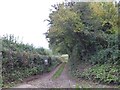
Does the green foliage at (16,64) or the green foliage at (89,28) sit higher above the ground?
the green foliage at (89,28)

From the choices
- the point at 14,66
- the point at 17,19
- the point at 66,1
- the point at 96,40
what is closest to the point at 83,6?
the point at 66,1

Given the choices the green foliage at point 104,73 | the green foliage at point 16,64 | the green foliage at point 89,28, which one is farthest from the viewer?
the green foliage at point 89,28

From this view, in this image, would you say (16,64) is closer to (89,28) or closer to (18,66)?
(18,66)

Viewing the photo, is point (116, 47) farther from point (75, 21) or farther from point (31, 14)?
point (31, 14)

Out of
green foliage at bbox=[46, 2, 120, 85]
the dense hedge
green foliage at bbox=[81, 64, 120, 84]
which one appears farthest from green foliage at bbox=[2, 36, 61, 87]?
green foliage at bbox=[81, 64, 120, 84]

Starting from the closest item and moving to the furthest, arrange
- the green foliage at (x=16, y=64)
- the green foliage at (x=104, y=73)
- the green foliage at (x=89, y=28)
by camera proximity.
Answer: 1. the green foliage at (x=104, y=73)
2. the green foliage at (x=16, y=64)
3. the green foliage at (x=89, y=28)

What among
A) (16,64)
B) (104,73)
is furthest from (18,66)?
(104,73)

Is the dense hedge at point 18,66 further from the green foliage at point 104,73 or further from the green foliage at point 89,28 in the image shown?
the green foliage at point 104,73

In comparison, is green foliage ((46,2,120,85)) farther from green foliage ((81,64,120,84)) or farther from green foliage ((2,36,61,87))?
green foliage ((2,36,61,87))

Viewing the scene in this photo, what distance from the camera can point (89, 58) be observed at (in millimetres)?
8992

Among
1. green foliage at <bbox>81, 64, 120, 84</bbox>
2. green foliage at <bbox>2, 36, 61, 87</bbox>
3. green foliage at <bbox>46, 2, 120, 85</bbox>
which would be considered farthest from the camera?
green foliage at <bbox>46, 2, 120, 85</bbox>

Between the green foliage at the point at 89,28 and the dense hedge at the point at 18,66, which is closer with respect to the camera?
the dense hedge at the point at 18,66

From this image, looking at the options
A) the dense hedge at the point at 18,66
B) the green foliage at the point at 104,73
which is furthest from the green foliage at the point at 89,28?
the dense hedge at the point at 18,66

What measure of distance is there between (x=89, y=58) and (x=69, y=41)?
4.17 ft
